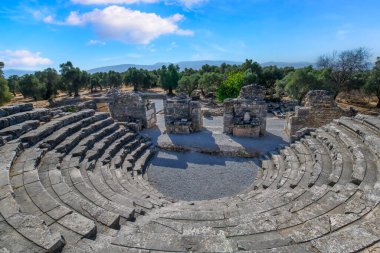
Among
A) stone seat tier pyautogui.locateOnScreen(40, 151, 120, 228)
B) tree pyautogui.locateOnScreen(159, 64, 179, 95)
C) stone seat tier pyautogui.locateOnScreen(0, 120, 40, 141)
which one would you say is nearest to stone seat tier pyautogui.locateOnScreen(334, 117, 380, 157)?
stone seat tier pyautogui.locateOnScreen(40, 151, 120, 228)

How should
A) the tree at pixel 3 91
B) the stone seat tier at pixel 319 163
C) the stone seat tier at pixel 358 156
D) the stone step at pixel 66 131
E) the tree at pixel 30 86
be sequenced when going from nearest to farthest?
1. the stone seat tier at pixel 358 156
2. the stone seat tier at pixel 319 163
3. the stone step at pixel 66 131
4. the tree at pixel 3 91
5. the tree at pixel 30 86

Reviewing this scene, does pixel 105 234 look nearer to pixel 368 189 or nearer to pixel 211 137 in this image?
pixel 368 189

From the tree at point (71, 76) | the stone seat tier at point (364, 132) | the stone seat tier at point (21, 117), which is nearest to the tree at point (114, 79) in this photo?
the tree at point (71, 76)

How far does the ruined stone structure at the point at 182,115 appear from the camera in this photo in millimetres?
16828

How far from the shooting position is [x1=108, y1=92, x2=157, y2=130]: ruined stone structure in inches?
720

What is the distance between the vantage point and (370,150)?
840cm

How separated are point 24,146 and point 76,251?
6909 mm

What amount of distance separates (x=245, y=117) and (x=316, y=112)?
518 cm

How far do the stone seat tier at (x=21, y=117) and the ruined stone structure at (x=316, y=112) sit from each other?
51.7 feet

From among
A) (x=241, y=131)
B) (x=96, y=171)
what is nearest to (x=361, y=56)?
(x=241, y=131)

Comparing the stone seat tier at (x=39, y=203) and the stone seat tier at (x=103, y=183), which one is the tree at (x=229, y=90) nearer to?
the stone seat tier at (x=103, y=183)

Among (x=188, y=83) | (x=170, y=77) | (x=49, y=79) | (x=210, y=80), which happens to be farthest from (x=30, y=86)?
(x=210, y=80)

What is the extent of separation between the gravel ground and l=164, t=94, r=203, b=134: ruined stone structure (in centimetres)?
310

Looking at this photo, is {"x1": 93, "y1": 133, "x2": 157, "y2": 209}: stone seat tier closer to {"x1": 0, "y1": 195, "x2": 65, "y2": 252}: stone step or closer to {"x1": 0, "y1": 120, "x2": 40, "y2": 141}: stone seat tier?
{"x1": 0, "y1": 195, "x2": 65, "y2": 252}: stone step
